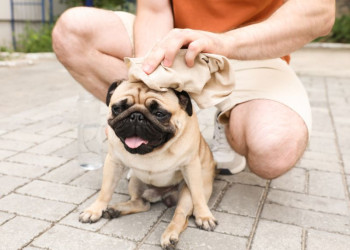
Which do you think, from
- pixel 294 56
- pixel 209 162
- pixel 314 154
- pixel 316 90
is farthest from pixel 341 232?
pixel 294 56

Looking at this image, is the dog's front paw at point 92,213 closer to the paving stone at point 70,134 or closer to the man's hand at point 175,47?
the man's hand at point 175,47

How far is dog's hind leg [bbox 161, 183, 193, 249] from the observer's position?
1.99m

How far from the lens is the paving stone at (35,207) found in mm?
2311

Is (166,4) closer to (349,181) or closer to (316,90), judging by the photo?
(349,181)

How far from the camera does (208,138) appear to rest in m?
3.82

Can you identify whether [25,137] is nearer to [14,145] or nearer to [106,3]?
[14,145]

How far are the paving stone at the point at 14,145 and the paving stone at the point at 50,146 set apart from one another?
0.25 ft

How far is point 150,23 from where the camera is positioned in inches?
104

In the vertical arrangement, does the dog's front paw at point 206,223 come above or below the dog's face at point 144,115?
below

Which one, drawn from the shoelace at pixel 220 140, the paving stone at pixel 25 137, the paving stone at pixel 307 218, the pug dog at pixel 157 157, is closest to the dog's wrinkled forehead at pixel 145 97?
the pug dog at pixel 157 157

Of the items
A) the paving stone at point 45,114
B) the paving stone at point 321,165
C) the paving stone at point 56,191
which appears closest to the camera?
the paving stone at point 56,191

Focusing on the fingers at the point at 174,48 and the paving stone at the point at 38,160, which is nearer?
the fingers at the point at 174,48

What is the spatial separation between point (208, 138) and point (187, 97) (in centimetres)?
183

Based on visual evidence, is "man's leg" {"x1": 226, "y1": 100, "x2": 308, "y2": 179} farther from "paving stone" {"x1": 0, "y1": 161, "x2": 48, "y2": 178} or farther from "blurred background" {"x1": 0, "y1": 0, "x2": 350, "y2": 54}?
"blurred background" {"x1": 0, "y1": 0, "x2": 350, "y2": 54}
